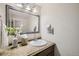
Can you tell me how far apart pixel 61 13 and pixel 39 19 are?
0.30 metres

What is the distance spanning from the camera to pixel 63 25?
139cm

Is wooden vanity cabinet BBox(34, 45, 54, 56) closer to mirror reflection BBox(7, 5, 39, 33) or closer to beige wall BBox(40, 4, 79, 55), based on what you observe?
beige wall BBox(40, 4, 79, 55)

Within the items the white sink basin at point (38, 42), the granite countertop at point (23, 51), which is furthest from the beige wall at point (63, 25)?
the granite countertop at point (23, 51)

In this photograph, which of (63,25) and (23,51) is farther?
(63,25)

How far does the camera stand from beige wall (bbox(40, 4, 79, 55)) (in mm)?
1344

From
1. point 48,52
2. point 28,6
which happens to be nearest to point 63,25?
point 48,52

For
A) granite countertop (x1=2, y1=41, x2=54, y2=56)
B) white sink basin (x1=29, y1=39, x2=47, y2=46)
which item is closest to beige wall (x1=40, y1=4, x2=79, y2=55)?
white sink basin (x1=29, y1=39, x2=47, y2=46)

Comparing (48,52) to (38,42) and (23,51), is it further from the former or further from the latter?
(23,51)

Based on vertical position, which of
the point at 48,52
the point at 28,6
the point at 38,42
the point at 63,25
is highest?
A: the point at 28,6

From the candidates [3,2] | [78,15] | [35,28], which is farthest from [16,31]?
[78,15]

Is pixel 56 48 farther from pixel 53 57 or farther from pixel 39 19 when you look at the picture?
pixel 39 19

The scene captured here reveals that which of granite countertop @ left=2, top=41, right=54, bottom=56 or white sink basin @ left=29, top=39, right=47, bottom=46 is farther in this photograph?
white sink basin @ left=29, top=39, right=47, bottom=46

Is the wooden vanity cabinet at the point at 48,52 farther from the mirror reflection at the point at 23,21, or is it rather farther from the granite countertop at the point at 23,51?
the mirror reflection at the point at 23,21

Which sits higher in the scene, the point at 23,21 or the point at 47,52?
the point at 23,21
